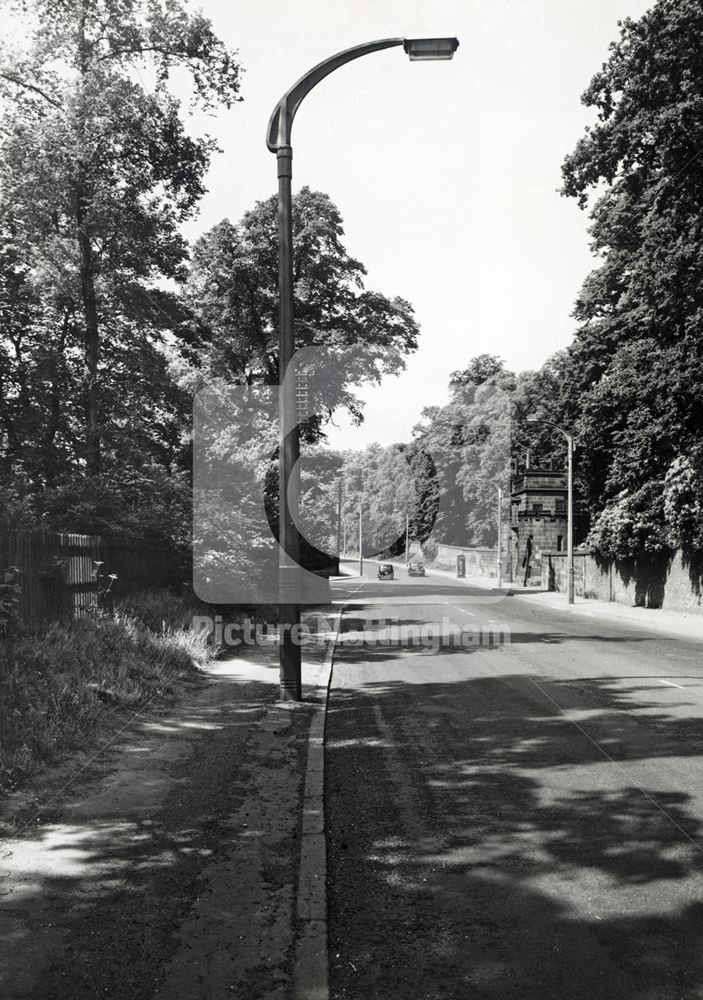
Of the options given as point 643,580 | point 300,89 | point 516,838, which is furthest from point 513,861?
point 643,580

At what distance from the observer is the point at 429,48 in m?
9.76

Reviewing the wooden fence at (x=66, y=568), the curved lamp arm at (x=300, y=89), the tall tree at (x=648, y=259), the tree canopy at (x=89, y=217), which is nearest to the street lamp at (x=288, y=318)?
the curved lamp arm at (x=300, y=89)

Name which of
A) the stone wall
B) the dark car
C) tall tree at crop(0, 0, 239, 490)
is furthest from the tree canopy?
the dark car

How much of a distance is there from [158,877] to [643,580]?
102 feet

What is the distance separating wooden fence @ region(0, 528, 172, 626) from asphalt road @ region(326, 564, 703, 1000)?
4.42 metres

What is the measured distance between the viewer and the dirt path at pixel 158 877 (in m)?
3.74

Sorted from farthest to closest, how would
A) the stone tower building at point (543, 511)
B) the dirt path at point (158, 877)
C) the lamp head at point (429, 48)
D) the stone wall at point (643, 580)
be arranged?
the stone tower building at point (543, 511) < the stone wall at point (643, 580) < the lamp head at point (429, 48) < the dirt path at point (158, 877)

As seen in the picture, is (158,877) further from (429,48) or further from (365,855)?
(429,48)

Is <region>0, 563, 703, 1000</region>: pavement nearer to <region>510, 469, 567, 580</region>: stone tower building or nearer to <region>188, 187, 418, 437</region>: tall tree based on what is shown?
<region>188, 187, 418, 437</region>: tall tree

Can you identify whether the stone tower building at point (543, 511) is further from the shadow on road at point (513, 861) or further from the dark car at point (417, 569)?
the shadow on road at point (513, 861)

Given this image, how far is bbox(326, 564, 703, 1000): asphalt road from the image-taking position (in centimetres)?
385

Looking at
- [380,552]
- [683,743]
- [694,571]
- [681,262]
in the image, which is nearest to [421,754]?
[683,743]

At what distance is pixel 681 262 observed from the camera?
23.9m

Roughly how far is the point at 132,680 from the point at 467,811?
5094 millimetres
